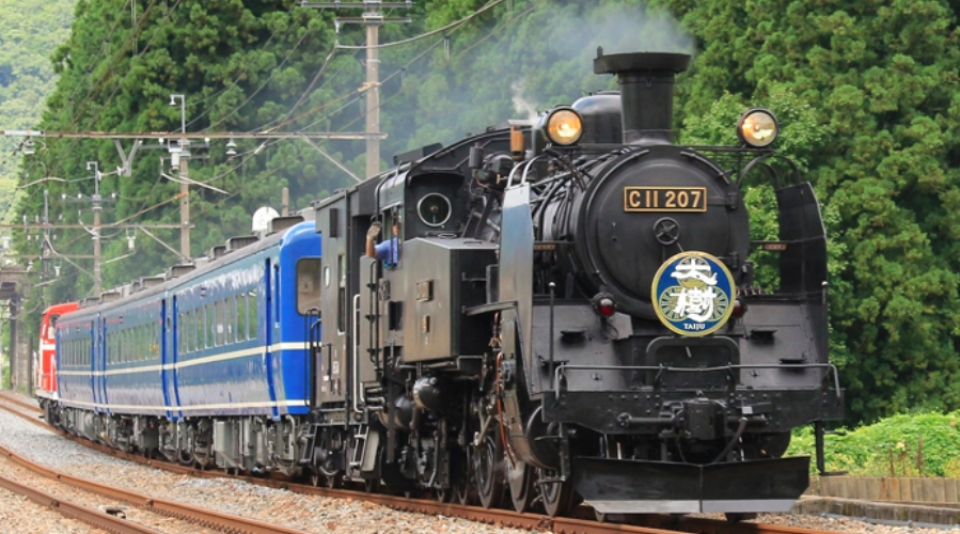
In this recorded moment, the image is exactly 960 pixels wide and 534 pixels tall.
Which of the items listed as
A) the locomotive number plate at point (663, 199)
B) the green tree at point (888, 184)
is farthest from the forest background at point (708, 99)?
the locomotive number plate at point (663, 199)

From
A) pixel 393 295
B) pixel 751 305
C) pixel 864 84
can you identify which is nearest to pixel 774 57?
pixel 864 84

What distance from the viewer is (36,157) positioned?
71.1 m

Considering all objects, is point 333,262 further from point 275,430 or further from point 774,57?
point 774,57

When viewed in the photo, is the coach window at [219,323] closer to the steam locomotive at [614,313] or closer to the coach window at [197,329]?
the coach window at [197,329]

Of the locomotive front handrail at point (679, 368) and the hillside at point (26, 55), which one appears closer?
the locomotive front handrail at point (679, 368)

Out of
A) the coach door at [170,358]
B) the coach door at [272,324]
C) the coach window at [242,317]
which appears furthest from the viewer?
the coach door at [170,358]

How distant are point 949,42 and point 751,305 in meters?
16.0

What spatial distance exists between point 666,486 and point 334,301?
22.2 ft

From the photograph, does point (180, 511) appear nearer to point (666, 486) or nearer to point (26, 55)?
point (666, 486)

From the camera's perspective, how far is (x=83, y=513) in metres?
15.8

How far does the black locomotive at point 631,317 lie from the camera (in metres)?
10.6

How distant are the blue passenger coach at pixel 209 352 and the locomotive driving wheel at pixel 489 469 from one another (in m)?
5.15

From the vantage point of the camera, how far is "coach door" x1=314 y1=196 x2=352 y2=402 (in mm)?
16203

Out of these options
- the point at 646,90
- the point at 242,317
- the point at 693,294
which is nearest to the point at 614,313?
the point at 693,294
